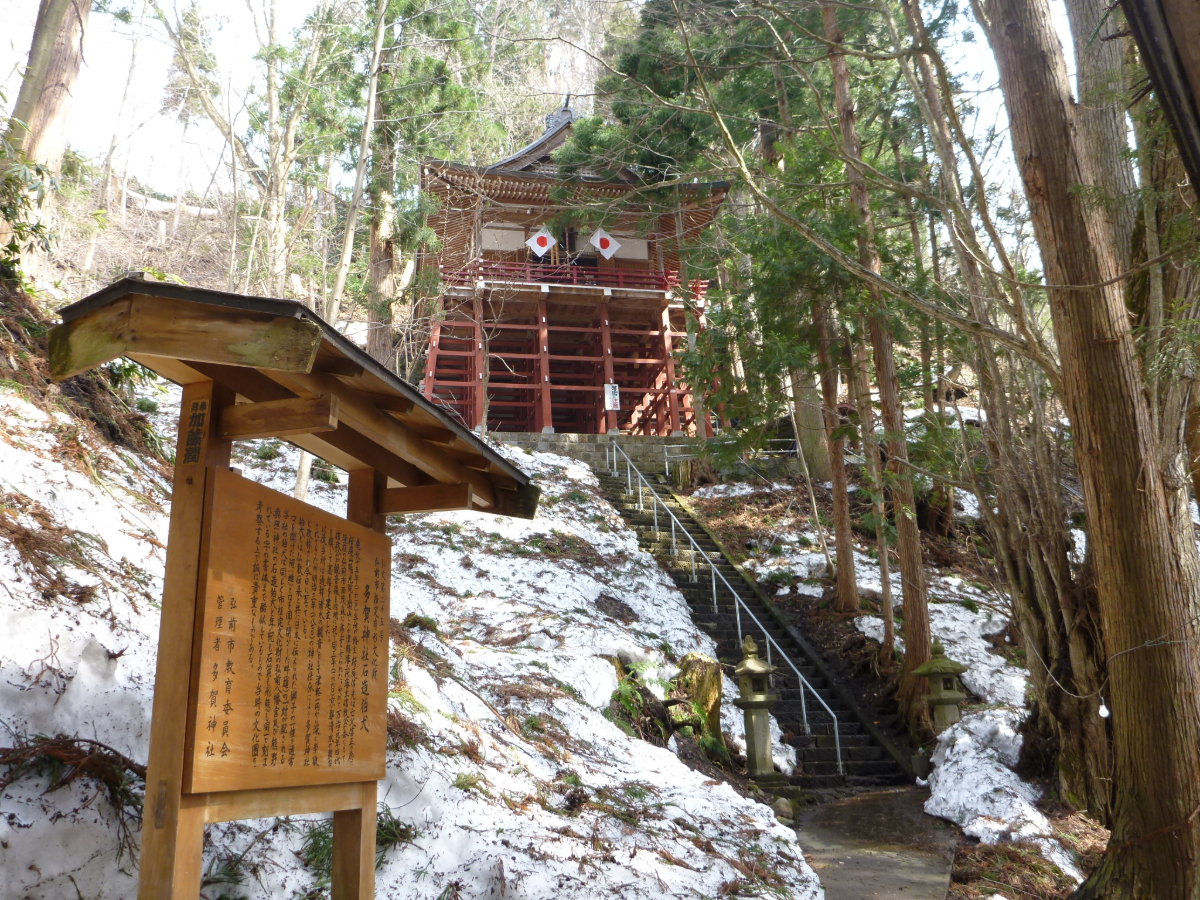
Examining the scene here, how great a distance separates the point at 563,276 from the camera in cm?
1961

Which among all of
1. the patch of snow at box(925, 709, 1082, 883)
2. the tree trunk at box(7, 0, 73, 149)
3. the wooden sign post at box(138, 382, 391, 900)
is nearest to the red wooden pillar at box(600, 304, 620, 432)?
the patch of snow at box(925, 709, 1082, 883)

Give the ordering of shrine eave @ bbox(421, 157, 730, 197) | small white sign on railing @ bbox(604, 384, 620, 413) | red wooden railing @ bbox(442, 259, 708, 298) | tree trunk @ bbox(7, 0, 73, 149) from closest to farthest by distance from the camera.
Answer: tree trunk @ bbox(7, 0, 73, 149) < shrine eave @ bbox(421, 157, 730, 197) < red wooden railing @ bbox(442, 259, 708, 298) < small white sign on railing @ bbox(604, 384, 620, 413)

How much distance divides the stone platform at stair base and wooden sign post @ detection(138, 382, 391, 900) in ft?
43.5

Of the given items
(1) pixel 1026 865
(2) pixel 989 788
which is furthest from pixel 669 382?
(1) pixel 1026 865

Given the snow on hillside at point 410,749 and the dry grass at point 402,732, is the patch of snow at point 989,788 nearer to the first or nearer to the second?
the snow on hillside at point 410,749

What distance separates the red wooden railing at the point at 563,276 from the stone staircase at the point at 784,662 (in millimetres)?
6117

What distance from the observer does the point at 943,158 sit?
17.0ft

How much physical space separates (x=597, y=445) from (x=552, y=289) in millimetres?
4158

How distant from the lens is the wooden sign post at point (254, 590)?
2.50m

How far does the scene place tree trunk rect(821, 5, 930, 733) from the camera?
923 centimetres

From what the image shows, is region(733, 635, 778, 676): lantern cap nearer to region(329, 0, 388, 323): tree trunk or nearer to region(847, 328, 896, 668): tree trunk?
region(847, 328, 896, 668): tree trunk

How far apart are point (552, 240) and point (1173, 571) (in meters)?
16.7

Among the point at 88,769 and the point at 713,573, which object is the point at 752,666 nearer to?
the point at 713,573

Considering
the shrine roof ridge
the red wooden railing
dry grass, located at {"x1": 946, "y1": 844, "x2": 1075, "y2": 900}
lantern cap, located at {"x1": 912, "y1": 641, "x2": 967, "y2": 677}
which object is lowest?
dry grass, located at {"x1": 946, "y1": 844, "x2": 1075, "y2": 900}
